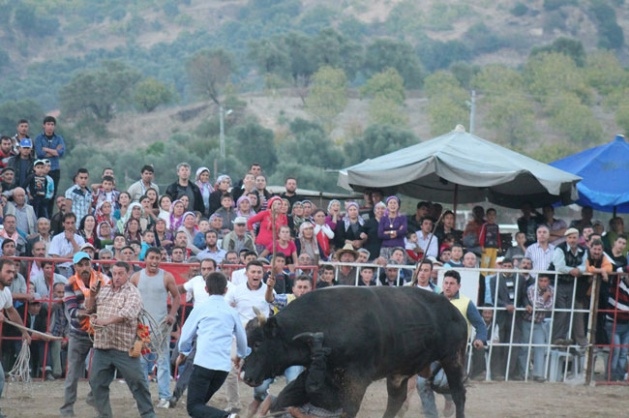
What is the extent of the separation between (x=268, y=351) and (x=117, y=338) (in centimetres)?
191

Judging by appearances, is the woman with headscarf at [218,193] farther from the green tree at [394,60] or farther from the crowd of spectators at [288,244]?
the green tree at [394,60]

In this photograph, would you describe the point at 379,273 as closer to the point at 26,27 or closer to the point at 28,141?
the point at 28,141

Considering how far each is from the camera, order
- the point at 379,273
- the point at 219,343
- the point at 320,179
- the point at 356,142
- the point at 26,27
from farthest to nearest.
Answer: the point at 26,27, the point at 356,142, the point at 320,179, the point at 379,273, the point at 219,343

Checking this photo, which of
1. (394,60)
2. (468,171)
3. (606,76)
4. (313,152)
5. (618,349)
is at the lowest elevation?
(618,349)

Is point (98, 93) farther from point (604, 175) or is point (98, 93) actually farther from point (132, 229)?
point (132, 229)

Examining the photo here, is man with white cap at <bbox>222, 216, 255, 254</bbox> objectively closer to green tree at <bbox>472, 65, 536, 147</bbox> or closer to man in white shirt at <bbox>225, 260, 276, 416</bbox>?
man in white shirt at <bbox>225, 260, 276, 416</bbox>

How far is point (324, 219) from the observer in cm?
1809

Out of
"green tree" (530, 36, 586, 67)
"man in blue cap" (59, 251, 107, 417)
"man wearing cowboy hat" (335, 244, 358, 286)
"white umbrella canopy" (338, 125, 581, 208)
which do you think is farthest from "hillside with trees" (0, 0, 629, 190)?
"man in blue cap" (59, 251, 107, 417)

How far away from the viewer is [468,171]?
59.7 ft

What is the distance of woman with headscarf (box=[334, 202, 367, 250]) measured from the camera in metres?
18.1

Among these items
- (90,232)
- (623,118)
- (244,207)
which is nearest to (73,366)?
(90,232)

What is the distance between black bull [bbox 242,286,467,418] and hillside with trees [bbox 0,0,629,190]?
45.4 meters

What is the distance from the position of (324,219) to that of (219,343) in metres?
6.72

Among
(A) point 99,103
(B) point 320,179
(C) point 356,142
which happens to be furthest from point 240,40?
(B) point 320,179
